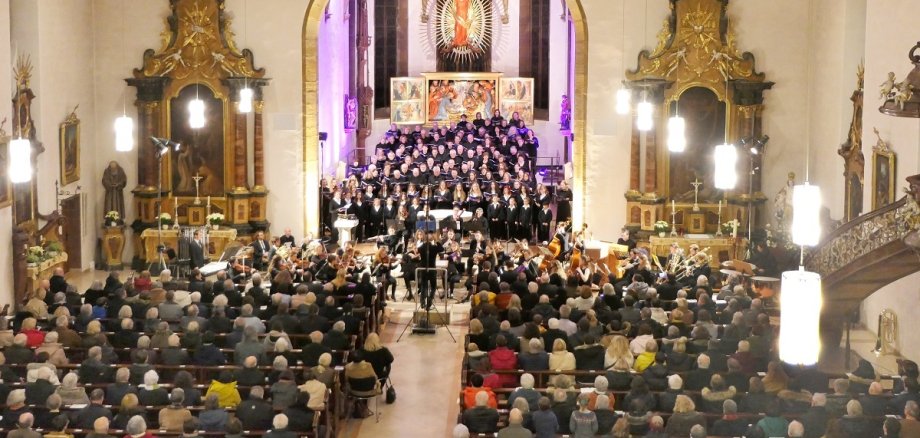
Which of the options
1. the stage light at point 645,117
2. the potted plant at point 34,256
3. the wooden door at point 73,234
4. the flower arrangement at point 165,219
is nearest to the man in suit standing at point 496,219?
the stage light at point 645,117

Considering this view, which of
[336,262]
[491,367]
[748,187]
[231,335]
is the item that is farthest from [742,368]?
[748,187]

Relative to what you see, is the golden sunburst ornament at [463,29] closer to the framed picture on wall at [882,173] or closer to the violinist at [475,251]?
the violinist at [475,251]

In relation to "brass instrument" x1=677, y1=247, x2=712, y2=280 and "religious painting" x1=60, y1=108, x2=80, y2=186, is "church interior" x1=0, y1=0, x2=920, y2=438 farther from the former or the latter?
"brass instrument" x1=677, y1=247, x2=712, y2=280

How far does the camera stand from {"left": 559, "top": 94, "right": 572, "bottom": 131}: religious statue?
42.1m

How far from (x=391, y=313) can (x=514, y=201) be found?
723cm

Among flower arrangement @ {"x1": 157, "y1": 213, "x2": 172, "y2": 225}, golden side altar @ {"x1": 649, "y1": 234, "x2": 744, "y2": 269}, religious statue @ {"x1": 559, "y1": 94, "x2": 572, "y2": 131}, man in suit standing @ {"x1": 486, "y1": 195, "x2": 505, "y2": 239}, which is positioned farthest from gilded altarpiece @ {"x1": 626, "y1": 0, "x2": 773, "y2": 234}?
religious statue @ {"x1": 559, "y1": 94, "x2": 572, "y2": 131}

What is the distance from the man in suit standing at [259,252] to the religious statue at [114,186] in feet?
13.1

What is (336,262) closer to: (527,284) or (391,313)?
(391,313)

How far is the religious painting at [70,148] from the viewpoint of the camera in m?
27.5

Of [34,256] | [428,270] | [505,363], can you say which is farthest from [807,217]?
[34,256]

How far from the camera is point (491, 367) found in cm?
1817

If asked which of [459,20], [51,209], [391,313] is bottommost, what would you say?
[391,313]

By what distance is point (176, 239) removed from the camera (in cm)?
2906

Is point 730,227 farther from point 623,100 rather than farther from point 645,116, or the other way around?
point 623,100
